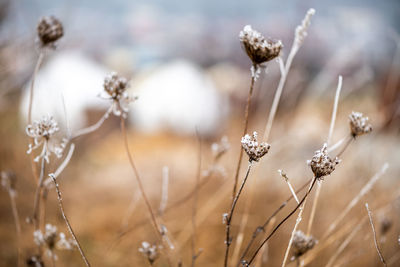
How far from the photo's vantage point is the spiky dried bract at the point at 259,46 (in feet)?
0.70

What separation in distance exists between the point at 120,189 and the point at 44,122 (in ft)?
1.71

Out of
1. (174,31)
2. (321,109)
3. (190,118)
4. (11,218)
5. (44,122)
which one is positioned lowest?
(44,122)

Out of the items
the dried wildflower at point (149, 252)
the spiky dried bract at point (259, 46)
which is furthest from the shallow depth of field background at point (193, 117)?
the spiky dried bract at point (259, 46)

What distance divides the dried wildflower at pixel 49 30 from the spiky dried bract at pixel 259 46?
0.16 m

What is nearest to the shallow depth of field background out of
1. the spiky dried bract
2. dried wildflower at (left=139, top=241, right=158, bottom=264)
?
dried wildflower at (left=139, top=241, right=158, bottom=264)

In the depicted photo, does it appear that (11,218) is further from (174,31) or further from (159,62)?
(174,31)

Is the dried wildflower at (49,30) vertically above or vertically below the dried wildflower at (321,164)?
above

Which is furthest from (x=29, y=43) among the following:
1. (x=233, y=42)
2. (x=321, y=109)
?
(x=233, y=42)

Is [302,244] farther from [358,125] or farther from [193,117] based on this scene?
[193,117]

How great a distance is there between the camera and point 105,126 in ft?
3.53

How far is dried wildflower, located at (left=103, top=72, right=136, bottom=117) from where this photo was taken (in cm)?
25

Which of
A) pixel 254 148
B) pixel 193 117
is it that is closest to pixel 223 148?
pixel 254 148

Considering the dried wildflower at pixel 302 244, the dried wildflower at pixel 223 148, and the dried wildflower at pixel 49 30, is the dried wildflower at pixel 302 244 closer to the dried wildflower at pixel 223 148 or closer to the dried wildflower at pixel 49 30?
the dried wildflower at pixel 223 148

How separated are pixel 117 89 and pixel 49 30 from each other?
0.29 ft
